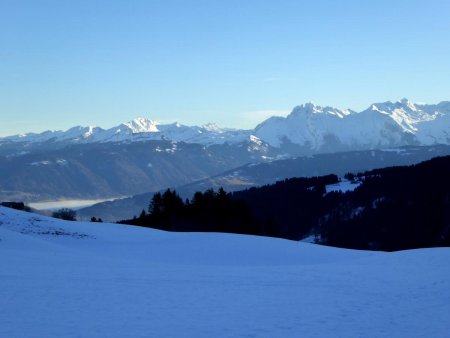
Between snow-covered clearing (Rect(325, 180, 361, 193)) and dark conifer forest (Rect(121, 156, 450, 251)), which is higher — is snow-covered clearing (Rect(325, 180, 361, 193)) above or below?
above

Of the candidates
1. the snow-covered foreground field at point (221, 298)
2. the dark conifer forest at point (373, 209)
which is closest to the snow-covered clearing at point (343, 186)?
the dark conifer forest at point (373, 209)

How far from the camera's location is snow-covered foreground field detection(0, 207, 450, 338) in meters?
15.6

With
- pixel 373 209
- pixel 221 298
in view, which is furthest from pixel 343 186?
pixel 221 298

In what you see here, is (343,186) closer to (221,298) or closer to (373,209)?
(373,209)

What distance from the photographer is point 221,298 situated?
1991 centimetres

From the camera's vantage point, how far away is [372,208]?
520ft

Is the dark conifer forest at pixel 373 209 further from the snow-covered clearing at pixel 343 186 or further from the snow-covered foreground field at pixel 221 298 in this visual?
the snow-covered foreground field at pixel 221 298

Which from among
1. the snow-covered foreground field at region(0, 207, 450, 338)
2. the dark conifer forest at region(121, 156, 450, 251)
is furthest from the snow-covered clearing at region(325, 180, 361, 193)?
the snow-covered foreground field at region(0, 207, 450, 338)

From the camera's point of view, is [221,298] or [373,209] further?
[373,209]

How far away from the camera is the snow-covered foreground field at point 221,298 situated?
1562cm

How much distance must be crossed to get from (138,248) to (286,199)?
144 meters

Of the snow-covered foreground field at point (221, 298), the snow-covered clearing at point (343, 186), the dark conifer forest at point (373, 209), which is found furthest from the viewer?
the snow-covered clearing at point (343, 186)

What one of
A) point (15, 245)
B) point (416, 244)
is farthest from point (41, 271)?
point (416, 244)

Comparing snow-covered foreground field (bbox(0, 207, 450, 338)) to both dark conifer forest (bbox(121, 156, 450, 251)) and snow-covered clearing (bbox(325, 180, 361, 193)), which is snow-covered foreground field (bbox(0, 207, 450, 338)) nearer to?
dark conifer forest (bbox(121, 156, 450, 251))
